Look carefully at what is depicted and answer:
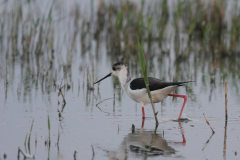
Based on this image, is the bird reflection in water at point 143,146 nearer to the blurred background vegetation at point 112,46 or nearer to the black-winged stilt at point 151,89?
the black-winged stilt at point 151,89

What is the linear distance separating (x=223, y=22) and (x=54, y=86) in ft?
22.6

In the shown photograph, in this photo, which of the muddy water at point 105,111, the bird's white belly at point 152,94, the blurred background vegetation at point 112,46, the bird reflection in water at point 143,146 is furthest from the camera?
the blurred background vegetation at point 112,46

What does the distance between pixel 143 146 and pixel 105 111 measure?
1.65 meters

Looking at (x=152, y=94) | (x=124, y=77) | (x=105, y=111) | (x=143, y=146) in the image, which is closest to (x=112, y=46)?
(x=124, y=77)

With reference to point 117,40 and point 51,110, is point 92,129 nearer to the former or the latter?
point 51,110

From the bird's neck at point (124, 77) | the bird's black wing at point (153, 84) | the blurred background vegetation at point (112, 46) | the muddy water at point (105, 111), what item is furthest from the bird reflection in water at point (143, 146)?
the blurred background vegetation at point (112, 46)

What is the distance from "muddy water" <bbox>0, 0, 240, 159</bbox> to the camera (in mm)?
4113

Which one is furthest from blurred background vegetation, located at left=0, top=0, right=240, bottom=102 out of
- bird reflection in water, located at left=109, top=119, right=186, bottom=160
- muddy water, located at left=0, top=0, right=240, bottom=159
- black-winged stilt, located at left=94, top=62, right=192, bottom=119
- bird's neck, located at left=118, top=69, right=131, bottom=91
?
bird reflection in water, located at left=109, top=119, right=186, bottom=160

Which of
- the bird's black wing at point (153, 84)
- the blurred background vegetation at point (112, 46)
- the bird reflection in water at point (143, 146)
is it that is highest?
the blurred background vegetation at point (112, 46)

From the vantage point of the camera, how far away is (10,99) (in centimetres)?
636

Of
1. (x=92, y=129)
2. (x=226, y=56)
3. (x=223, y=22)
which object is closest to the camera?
(x=92, y=129)

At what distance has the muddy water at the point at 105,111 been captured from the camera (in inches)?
162

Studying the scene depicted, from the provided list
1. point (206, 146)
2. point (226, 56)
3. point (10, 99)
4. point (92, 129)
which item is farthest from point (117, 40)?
point (206, 146)

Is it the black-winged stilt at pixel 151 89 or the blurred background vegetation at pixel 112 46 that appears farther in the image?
the blurred background vegetation at pixel 112 46
